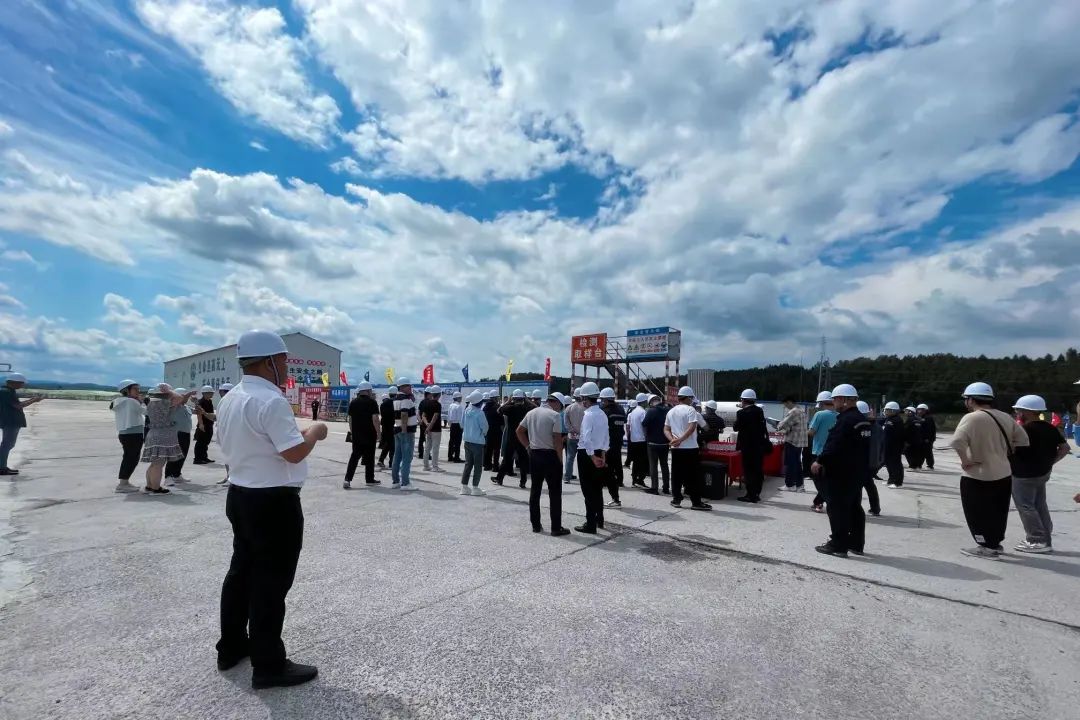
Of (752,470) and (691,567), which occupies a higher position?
(752,470)

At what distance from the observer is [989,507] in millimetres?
5699

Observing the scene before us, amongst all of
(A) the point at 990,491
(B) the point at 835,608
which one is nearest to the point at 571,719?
(B) the point at 835,608

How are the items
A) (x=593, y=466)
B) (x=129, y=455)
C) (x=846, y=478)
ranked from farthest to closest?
(x=129, y=455)
(x=593, y=466)
(x=846, y=478)

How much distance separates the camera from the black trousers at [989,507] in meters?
5.63

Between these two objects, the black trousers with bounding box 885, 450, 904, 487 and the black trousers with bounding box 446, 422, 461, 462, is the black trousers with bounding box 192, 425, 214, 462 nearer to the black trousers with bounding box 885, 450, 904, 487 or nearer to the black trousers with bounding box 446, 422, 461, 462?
the black trousers with bounding box 446, 422, 461, 462

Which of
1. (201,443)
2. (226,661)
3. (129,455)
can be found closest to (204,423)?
(201,443)

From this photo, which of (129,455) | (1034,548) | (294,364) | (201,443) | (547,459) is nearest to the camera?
(1034,548)

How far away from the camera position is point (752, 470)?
8.84m

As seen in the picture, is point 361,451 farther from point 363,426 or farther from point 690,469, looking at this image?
point 690,469

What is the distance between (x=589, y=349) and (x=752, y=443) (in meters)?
26.8

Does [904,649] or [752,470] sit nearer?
[904,649]

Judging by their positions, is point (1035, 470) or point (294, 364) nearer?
point (1035, 470)

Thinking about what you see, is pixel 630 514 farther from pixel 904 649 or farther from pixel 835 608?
pixel 904 649

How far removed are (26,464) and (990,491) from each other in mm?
16966
